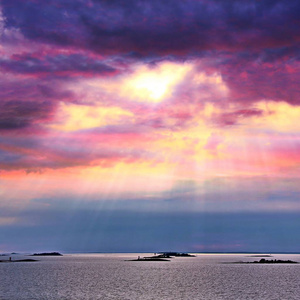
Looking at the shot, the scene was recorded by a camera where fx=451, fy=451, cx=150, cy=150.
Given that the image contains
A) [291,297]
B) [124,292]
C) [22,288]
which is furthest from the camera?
[22,288]

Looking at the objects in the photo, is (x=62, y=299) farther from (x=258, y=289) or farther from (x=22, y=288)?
(x=258, y=289)

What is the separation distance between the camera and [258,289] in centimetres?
9319

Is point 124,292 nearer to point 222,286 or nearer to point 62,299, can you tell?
point 62,299

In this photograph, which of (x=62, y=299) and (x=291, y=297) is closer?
(x=62, y=299)

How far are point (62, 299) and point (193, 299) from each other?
71.3ft

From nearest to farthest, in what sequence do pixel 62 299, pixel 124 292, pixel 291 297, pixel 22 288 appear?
pixel 62 299, pixel 291 297, pixel 124 292, pixel 22 288

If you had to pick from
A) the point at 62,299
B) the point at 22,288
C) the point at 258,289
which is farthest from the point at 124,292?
the point at 258,289

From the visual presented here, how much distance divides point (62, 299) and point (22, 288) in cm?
2247

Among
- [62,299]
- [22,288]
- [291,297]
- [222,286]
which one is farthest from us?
[222,286]

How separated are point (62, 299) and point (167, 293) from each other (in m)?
20.8

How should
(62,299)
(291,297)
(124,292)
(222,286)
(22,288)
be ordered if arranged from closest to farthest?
1. (62,299)
2. (291,297)
3. (124,292)
4. (22,288)
5. (222,286)

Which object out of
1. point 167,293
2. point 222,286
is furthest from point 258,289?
point 167,293

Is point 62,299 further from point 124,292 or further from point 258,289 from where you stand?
point 258,289

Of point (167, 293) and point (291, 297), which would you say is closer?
point (291, 297)
